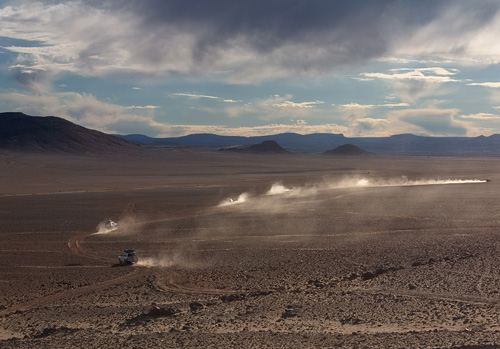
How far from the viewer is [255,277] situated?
22.6 m

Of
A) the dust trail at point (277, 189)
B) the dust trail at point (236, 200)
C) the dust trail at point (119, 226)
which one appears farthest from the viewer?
the dust trail at point (277, 189)

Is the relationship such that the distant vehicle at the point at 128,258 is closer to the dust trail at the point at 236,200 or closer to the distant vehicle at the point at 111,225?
the distant vehicle at the point at 111,225

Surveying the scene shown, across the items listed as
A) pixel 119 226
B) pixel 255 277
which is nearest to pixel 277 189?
pixel 119 226

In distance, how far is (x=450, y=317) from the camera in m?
15.7

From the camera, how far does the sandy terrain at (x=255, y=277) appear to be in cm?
1511

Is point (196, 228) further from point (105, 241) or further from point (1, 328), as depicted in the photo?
point (1, 328)

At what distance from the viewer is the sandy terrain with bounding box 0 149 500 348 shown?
15.1 m

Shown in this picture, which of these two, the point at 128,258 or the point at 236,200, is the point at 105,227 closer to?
the point at 128,258

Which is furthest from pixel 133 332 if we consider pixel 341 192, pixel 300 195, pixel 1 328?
pixel 341 192

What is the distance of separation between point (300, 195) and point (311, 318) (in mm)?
46900

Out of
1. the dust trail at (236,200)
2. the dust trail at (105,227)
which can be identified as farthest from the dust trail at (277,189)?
the dust trail at (105,227)

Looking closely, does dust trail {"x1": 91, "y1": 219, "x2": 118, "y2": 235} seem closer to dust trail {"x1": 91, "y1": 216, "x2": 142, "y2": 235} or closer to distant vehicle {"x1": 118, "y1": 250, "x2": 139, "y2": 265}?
dust trail {"x1": 91, "y1": 216, "x2": 142, "y2": 235}

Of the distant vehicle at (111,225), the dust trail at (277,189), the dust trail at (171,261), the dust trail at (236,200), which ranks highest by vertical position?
the dust trail at (277,189)

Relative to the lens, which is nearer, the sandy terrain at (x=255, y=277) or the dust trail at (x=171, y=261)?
the sandy terrain at (x=255, y=277)
